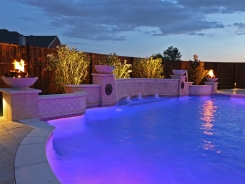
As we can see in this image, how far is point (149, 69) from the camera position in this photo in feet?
44.5

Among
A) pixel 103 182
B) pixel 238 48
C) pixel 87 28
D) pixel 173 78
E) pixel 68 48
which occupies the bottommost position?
pixel 103 182

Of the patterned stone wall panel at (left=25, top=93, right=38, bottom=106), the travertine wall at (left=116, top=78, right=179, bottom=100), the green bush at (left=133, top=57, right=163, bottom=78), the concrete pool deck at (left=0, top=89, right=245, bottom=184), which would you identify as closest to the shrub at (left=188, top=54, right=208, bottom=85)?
the travertine wall at (left=116, top=78, right=179, bottom=100)

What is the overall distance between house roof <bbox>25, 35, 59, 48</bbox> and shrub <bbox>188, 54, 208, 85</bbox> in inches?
826

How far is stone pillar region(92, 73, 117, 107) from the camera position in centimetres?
860

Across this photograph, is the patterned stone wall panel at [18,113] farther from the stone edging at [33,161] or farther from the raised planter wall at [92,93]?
the raised planter wall at [92,93]

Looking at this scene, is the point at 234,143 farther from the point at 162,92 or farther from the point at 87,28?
the point at 87,28

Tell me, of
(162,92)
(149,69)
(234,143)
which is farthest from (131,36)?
(234,143)

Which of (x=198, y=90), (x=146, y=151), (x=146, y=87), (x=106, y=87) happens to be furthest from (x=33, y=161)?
(x=198, y=90)

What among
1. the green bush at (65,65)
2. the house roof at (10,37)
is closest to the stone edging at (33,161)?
the green bush at (65,65)

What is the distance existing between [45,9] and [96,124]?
10.5 metres

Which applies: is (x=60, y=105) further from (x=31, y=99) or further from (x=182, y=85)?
(x=182, y=85)

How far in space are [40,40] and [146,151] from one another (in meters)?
29.5

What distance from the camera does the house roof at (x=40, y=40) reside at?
29384mm

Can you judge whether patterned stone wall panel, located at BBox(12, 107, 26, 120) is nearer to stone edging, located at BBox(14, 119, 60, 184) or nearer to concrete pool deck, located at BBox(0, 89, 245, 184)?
concrete pool deck, located at BBox(0, 89, 245, 184)
